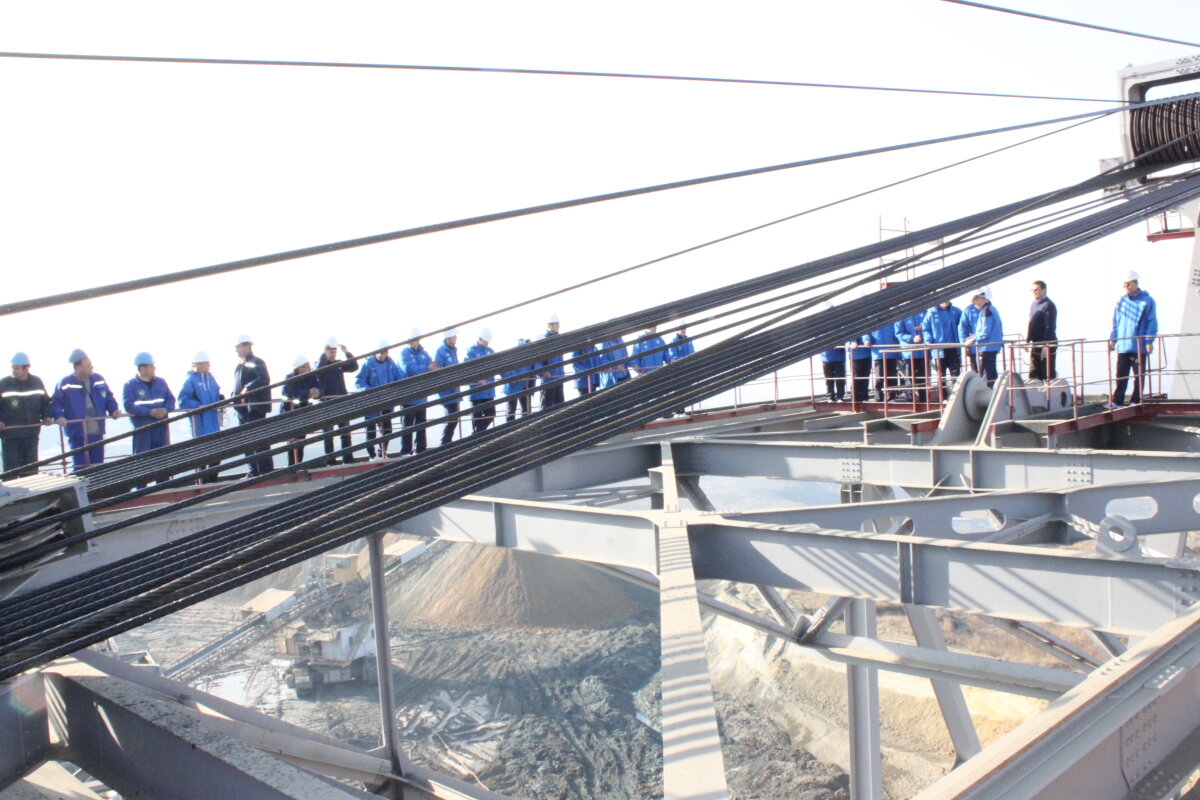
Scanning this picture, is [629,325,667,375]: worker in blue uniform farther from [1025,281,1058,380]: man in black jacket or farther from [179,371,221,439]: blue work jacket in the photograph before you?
[1025,281,1058,380]: man in black jacket

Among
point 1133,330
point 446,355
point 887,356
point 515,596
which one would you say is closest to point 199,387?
point 446,355

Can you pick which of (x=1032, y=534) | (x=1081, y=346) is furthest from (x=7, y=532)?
(x=1081, y=346)

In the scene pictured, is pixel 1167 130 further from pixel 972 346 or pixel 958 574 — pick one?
pixel 958 574

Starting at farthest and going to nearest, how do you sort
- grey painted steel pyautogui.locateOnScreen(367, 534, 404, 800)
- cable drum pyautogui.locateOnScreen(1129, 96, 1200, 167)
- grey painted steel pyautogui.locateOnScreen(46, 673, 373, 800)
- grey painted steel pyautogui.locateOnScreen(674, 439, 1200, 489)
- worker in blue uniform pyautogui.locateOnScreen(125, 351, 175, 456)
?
cable drum pyautogui.locateOnScreen(1129, 96, 1200, 167) → worker in blue uniform pyautogui.locateOnScreen(125, 351, 175, 456) → grey painted steel pyautogui.locateOnScreen(674, 439, 1200, 489) → grey painted steel pyautogui.locateOnScreen(367, 534, 404, 800) → grey painted steel pyautogui.locateOnScreen(46, 673, 373, 800)

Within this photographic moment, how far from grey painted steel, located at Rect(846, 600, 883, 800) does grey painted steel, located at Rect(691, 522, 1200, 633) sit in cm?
278

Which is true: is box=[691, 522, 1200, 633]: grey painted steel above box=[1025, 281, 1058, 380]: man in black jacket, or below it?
below

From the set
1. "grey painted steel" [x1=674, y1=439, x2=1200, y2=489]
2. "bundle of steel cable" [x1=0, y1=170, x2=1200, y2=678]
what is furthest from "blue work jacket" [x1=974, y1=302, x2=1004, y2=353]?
"bundle of steel cable" [x1=0, y1=170, x2=1200, y2=678]

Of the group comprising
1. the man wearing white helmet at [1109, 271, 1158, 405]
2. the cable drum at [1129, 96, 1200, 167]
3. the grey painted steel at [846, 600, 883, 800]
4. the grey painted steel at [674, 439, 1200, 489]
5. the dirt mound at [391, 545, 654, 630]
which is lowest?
the dirt mound at [391, 545, 654, 630]

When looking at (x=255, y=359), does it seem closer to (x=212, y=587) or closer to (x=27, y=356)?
(x=27, y=356)

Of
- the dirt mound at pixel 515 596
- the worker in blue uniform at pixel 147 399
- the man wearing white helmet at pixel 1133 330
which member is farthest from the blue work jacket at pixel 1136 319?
the dirt mound at pixel 515 596

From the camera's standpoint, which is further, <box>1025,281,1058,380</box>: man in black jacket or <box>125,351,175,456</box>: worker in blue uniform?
<box>1025,281,1058,380</box>: man in black jacket

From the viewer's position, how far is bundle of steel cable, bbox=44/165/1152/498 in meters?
3.80

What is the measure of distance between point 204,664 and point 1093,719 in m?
31.1

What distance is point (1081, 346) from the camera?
1105cm
